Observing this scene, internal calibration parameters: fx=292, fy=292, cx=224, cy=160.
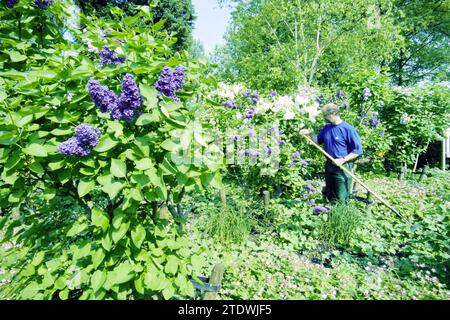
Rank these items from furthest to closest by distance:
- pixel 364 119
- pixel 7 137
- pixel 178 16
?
1. pixel 178 16
2. pixel 364 119
3. pixel 7 137

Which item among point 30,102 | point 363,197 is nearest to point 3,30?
point 30,102

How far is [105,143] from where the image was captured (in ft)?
4.09

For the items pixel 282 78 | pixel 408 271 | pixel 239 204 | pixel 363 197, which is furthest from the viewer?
pixel 282 78

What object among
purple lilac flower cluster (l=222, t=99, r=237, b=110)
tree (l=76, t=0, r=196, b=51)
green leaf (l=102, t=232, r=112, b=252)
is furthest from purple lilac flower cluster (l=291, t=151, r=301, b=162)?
tree (l=76, t=0, r=196, b=51)

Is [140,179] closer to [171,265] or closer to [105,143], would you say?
[105,143]

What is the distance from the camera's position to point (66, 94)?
140 centimetres

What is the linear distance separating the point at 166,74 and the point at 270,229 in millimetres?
2873

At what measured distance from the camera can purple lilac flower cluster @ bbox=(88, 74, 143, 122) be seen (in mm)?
1211

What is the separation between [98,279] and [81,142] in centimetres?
62

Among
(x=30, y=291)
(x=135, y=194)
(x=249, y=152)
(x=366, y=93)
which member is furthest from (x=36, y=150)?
(x=366, y=93)

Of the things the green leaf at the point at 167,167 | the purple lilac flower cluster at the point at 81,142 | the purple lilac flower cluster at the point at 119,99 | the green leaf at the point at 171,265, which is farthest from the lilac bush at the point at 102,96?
the green leaf at the point at 171,265

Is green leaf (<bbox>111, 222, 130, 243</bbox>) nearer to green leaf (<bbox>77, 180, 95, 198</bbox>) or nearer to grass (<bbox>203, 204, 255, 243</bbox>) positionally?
green leaf (<bbox>77, 180, 95, 198</bbox>)

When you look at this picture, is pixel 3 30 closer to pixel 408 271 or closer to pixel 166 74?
pixel 166 74

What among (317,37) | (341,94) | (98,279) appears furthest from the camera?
(317,37)
